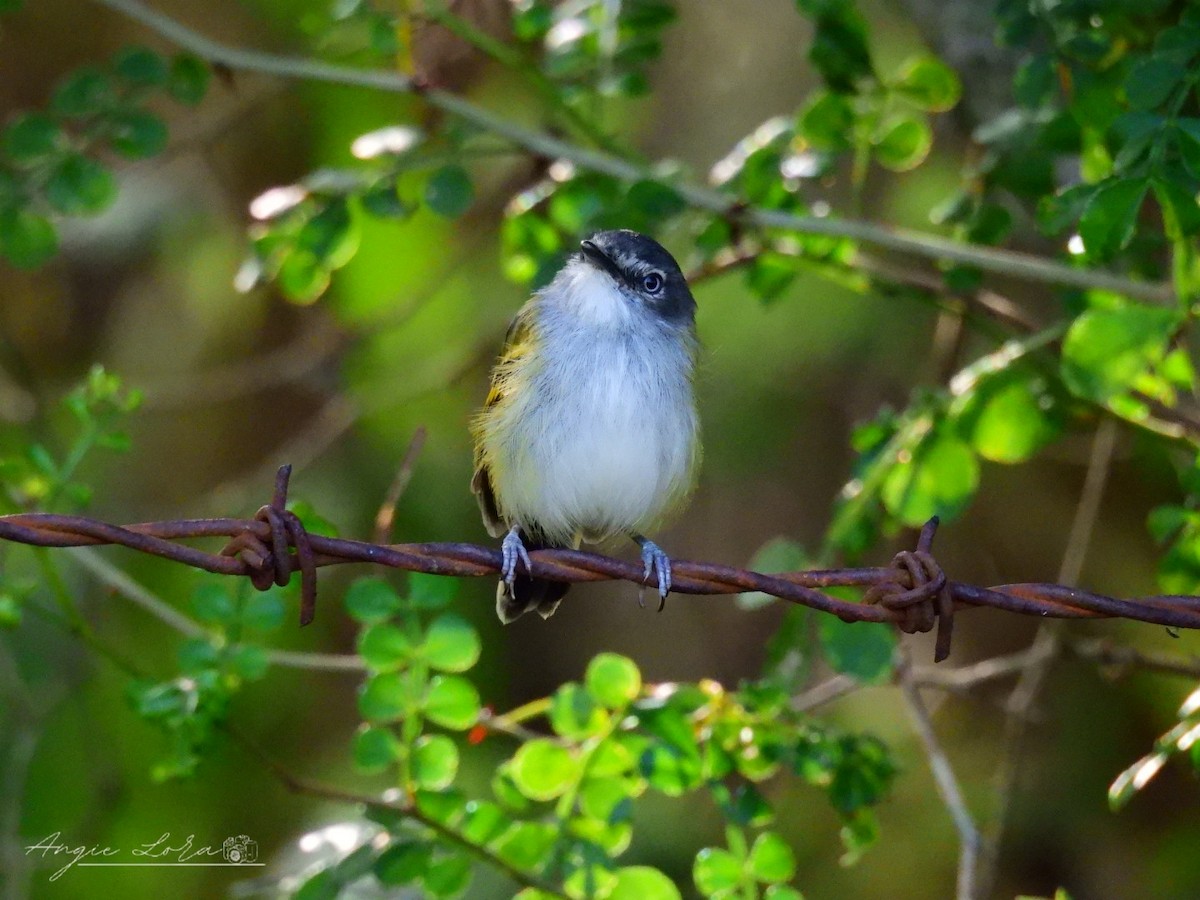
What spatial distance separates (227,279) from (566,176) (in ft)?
10.2

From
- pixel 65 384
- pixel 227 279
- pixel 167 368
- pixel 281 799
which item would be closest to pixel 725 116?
pixel 227 279

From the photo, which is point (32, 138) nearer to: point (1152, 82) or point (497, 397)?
point (497, 397)

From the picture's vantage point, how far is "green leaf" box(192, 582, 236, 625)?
3.14 metres

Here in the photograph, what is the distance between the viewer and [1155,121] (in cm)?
277

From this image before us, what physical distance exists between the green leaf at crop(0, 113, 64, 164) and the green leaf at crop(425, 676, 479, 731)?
2.07 meters

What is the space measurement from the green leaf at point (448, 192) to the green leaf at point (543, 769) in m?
1.58

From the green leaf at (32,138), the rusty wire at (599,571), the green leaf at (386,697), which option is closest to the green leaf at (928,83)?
the rusty wire at (599,571)

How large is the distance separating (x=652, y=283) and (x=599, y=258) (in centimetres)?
20

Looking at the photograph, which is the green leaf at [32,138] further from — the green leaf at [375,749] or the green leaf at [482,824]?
the green leaf at [482,824]

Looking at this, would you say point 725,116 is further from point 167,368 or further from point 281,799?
point 281,799

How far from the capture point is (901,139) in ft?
13.0

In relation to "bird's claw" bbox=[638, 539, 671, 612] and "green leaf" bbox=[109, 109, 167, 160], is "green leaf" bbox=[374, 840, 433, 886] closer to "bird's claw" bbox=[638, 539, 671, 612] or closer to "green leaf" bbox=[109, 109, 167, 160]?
"bird's claw" bbox=[638, 539, 671, 612]

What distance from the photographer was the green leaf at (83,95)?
3.95m

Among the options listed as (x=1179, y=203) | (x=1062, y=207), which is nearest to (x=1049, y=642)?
(x=1062, y=207)
